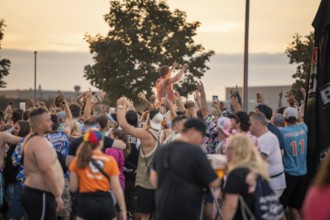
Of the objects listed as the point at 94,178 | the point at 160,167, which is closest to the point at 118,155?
the point at 94,178

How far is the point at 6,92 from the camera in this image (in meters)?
126

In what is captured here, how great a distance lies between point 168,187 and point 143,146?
12.7 ft

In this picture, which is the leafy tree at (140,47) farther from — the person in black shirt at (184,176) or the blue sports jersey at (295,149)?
the person in black shirt at (184,176)

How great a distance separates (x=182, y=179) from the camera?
8812 millimetres

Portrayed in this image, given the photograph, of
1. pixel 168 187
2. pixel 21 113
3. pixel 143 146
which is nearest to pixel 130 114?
pixel 143 146

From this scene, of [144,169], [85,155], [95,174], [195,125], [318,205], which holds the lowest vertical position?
[144,169]

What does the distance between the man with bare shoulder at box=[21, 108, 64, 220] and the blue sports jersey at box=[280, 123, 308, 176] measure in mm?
4937

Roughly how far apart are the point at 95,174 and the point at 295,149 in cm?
502

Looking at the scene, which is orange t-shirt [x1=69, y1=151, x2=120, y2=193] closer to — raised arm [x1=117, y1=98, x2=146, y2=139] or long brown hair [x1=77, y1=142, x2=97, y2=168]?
long brown hair [x1=77, y1=142, x2=97, y2=168]

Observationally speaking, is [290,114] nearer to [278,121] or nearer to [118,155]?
[278,121]

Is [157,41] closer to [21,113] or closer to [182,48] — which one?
[182,48]

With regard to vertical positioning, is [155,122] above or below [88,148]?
above

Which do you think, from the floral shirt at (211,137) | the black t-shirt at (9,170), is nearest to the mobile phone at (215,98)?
the floral shirt at (211,137)

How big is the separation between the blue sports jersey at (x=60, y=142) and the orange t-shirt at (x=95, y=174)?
10.7ft
